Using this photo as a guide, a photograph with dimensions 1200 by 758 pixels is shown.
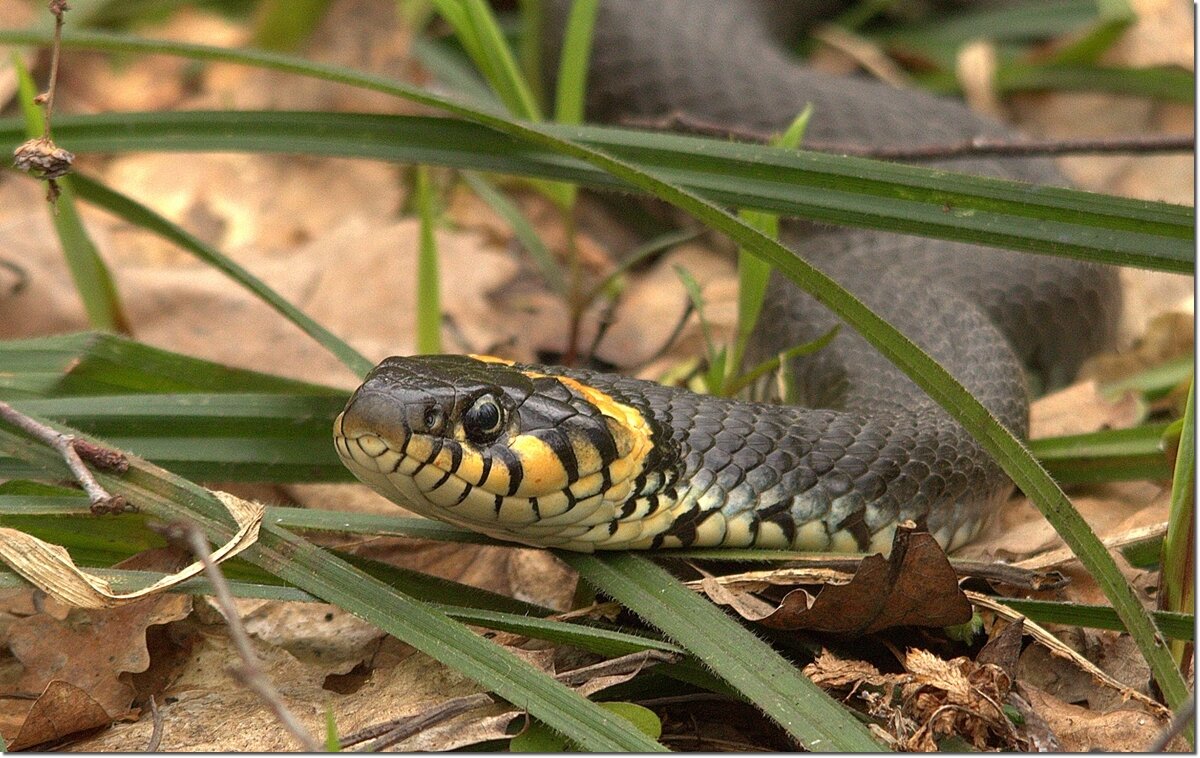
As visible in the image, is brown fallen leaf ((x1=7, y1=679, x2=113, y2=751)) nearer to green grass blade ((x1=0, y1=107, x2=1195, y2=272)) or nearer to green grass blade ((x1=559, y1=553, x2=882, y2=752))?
green grass blade ((x1=559, y1=553, x2=882, y2=752))

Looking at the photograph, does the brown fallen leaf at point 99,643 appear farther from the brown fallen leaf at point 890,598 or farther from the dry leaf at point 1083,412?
the dry leaf at point 1083,412

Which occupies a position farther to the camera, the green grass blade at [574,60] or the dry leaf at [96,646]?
the green grass blade at [574,60]

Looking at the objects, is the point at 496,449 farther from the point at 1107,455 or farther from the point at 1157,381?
the point at 1157,381

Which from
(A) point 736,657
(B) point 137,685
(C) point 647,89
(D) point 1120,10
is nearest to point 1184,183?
(D) point 1120,10

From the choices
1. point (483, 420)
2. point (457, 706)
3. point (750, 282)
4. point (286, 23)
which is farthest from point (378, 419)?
point (286, 23)

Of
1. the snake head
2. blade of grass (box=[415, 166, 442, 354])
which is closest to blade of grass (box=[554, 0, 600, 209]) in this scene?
blade of grass (box=[415, 166, 442, 354])

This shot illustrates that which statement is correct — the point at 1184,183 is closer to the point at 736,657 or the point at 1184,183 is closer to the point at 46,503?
the point at 736,657

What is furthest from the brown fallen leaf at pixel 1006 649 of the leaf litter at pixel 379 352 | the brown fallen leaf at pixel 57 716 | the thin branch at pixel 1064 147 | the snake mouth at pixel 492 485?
the brown fallen leaf at pixel 57 716
